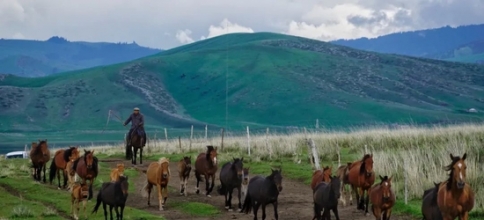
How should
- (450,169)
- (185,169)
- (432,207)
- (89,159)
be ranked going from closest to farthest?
(450,169) < (432,207) < (89,159) < (185,169)

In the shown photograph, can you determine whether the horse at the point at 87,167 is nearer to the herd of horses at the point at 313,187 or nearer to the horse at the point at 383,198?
the herd of horses at the point at 313,187

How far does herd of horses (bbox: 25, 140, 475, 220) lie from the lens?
14.3 metres

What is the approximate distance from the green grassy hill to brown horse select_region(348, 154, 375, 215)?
99256 millimetres

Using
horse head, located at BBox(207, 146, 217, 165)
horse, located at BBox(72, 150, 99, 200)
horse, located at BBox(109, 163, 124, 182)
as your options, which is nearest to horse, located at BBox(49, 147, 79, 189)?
horse, located at BBox(72, 150, 99, 200)

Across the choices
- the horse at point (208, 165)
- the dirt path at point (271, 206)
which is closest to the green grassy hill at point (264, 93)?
the dirt path at point (271, 206)

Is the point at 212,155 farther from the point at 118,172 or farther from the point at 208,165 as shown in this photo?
the point at 118,172

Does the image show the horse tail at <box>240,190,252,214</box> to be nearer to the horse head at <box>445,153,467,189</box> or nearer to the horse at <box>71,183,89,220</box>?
the horse at <box>71,183,89,220</box>

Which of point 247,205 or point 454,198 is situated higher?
point 454,198

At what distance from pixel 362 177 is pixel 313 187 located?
1455mm

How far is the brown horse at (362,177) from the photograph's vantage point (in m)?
19.9

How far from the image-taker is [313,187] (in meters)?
20.5

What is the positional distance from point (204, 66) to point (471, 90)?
2502 inches

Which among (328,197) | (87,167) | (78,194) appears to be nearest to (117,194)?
A: (78,194)

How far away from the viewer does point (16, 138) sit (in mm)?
118750
